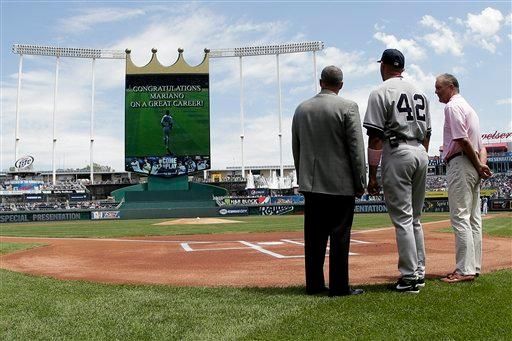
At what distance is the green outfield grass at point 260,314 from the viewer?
291cm

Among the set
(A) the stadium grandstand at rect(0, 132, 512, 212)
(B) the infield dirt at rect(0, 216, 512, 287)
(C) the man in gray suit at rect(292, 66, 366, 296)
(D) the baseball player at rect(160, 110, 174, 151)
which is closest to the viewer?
(C) the man in gray suit at rect(292, 66, 366, 296)

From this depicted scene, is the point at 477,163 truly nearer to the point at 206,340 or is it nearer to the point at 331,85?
the point at 331,85

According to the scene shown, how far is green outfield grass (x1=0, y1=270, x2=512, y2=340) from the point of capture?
2.91 meters

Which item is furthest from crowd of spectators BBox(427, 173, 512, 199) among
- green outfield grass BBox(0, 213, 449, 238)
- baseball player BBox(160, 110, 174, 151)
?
green outfield grass BBox(0, 213, 449, 238)

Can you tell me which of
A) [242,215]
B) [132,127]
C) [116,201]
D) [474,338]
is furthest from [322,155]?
[116,201]

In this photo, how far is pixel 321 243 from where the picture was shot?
4301 mm

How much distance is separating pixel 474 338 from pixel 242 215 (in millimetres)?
40812

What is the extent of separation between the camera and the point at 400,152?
4188mm

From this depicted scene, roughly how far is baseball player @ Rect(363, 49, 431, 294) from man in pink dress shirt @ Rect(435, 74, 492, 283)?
567 millimetres

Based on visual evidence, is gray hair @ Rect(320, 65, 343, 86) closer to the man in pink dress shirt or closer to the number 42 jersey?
the number 42 jersey

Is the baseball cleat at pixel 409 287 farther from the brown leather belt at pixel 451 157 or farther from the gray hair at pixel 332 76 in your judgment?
the gray hair at pixel 332 76

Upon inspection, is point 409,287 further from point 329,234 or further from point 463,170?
point 463,170

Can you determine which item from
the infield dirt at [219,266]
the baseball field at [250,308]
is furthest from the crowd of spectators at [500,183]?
the baseball field at [250,308]

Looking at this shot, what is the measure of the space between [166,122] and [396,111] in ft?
151
